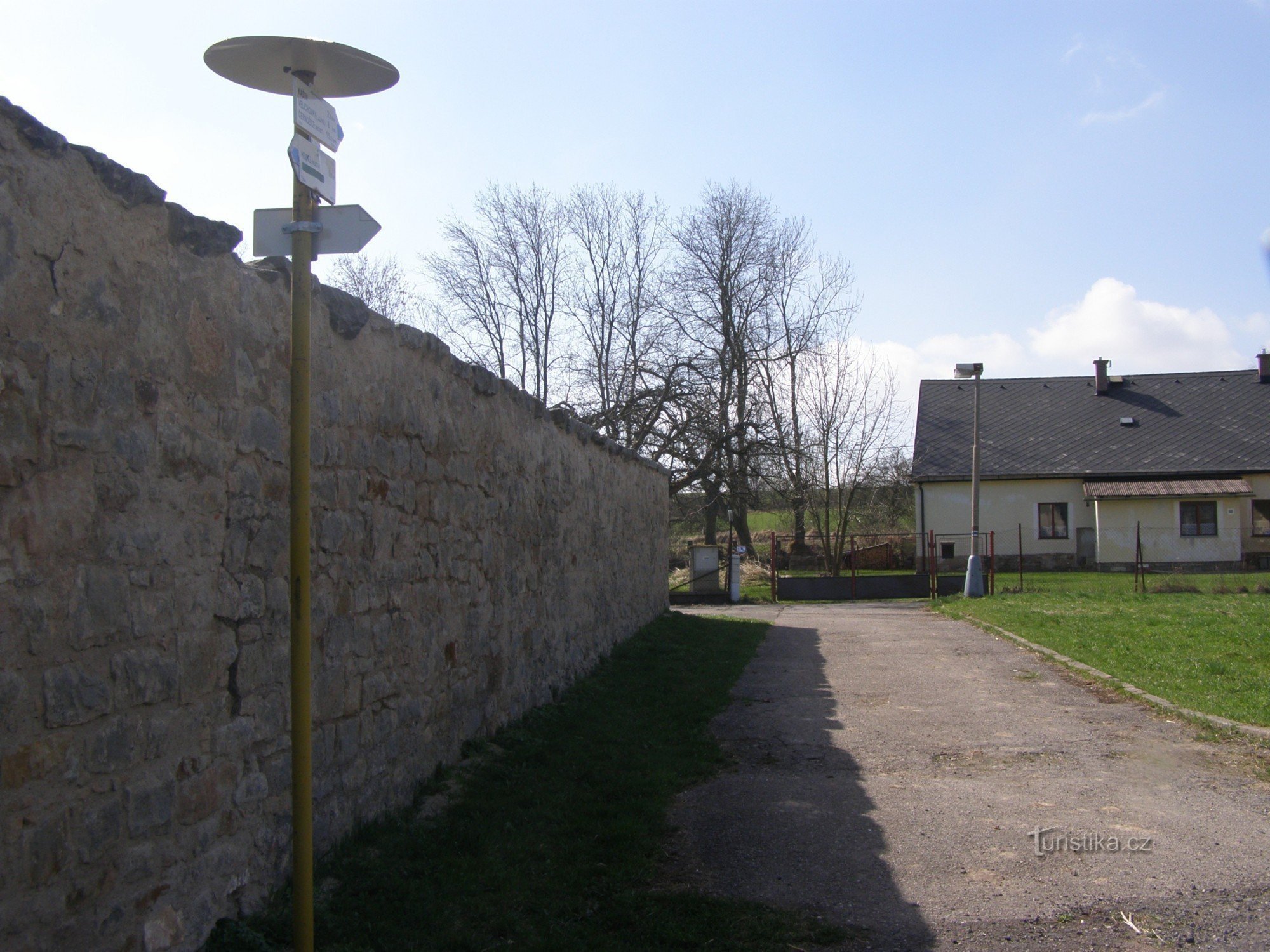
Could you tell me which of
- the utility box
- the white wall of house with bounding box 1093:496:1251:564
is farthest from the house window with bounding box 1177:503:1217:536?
the utility box

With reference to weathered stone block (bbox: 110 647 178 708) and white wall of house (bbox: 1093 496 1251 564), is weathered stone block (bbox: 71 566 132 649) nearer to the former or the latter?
weathered stone block (bbox: 110 647 178 708)

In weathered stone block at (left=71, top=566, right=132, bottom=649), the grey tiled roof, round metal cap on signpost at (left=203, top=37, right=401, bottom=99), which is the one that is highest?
the grey tiled roof

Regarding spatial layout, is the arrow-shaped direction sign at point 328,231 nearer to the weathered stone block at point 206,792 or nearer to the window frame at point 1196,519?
the weathered stone block at point 206,792

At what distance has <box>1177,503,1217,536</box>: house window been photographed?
31938 millimetres

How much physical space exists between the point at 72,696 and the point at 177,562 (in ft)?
2.11

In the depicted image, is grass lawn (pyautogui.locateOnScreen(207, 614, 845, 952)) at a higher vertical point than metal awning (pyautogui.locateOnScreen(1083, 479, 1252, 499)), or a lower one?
lower

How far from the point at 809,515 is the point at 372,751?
101 ft

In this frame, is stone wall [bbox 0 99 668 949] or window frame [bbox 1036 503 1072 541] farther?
window frame [bbox 1036 503 1072 541]

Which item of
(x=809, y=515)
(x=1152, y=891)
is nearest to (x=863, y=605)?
(x=809, y=515)

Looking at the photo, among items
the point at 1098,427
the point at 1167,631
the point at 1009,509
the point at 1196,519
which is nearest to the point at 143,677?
the point at 1167,631

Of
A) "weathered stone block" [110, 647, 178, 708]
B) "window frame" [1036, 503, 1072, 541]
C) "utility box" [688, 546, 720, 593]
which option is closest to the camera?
"weathered stone block" [110, 647, 178, 708]

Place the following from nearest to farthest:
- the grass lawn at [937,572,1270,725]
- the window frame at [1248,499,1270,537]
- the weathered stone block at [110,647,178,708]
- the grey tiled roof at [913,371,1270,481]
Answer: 1. the weathered stone block at [110,647,178,708]
2. the grass lawn at [937,572,1270,725]
3. the window frame at [1248,499,1270,537]
4. the grey tiled roof at [913,371,1270,481]
